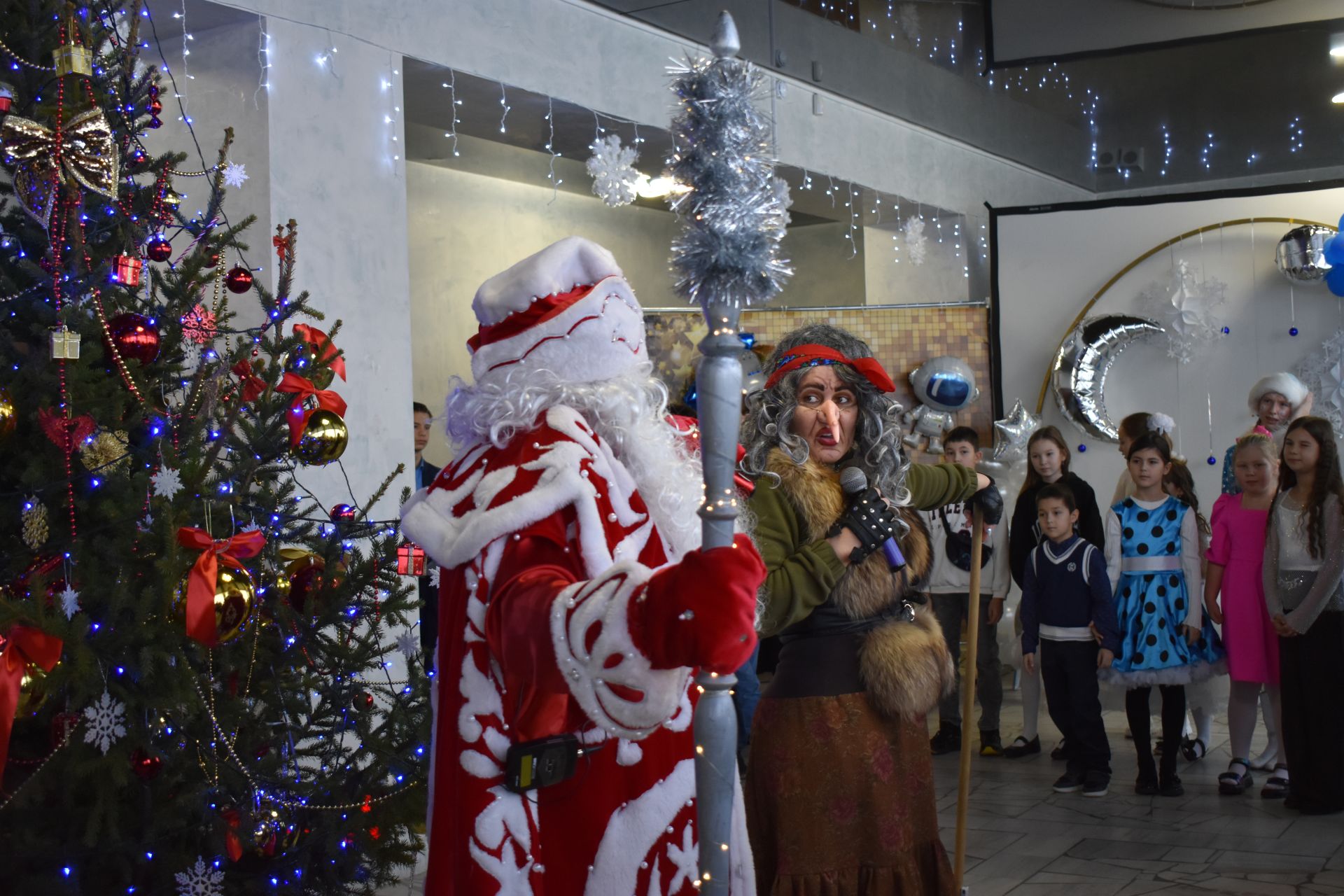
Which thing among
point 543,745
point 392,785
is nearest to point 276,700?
point 392,785

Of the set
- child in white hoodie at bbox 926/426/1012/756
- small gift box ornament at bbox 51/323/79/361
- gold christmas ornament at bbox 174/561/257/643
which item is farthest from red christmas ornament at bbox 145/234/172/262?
child in white hoodie at bbox 926/426/1012/756

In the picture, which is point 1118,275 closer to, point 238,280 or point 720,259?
point 238,280

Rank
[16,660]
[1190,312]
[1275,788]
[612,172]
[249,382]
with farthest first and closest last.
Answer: [1190,312]
[612,172]
[1275,788]
[249,382]
[16,660]

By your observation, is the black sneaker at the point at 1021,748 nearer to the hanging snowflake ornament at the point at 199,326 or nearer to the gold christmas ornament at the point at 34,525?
the hanging snowflake ornament at the point at 199,326

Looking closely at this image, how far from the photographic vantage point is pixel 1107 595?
517 cm

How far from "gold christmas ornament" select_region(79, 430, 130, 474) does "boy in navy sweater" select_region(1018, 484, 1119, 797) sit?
12.7ft

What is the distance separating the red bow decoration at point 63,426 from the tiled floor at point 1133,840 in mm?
2955

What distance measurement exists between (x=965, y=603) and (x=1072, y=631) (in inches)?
41.9

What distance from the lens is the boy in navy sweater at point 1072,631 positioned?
517 cm

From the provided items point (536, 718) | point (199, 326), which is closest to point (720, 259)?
point (536, 718)

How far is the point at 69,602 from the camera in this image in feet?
8.50

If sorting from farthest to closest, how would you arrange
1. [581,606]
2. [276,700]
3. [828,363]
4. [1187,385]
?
[1187,385], [276,700], [828,363], [581,606]

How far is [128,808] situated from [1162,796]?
13.1 feet

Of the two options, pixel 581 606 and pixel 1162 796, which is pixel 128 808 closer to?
pixel 581 606
